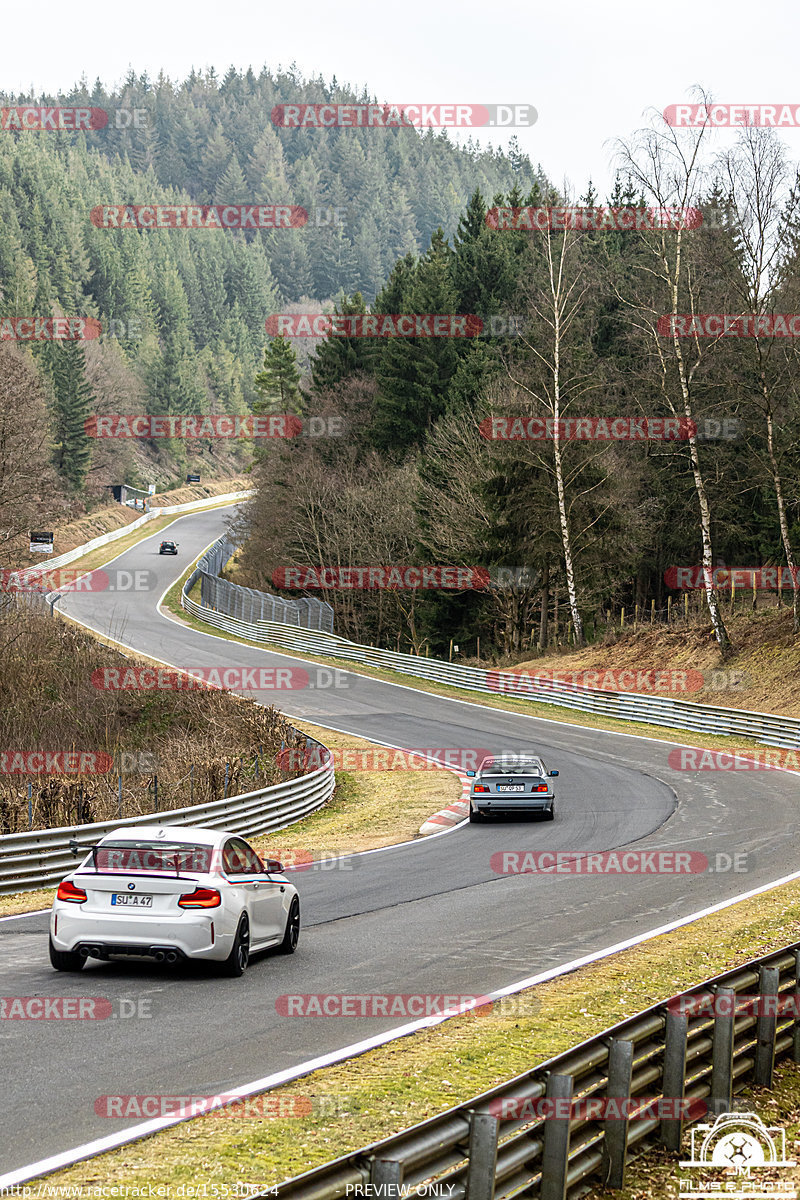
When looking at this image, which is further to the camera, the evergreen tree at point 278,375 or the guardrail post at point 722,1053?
the evergreen tree at point 278,375

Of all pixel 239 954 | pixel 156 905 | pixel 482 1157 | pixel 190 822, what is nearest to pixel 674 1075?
pixel 482 1157

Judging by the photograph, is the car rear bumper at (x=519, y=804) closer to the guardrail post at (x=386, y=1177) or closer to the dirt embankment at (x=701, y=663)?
the dirt embankment at (x=701, y=663)

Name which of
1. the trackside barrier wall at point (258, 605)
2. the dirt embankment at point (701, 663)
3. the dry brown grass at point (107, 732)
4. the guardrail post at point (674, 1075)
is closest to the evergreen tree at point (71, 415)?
the trackside barrier wall at point (258, 605)

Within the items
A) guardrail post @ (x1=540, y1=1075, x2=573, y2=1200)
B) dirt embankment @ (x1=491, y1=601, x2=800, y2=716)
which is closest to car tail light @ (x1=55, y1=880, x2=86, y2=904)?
guardrail post @ (x1=540, y1=1075, x2=573, y2=1200)

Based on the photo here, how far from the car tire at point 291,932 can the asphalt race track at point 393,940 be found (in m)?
0.12

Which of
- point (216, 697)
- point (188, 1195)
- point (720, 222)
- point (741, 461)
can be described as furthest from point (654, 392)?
point (188, 1195)

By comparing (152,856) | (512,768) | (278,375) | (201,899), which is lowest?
(512,768)

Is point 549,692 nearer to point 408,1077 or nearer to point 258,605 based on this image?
point 258,605

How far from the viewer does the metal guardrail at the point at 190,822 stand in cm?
1723

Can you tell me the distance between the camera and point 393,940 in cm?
1323

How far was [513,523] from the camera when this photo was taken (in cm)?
5125

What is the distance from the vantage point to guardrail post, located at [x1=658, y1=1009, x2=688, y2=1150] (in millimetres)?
7594

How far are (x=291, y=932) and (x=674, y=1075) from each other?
5.85m

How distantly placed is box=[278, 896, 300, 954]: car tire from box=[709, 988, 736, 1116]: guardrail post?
545cm
